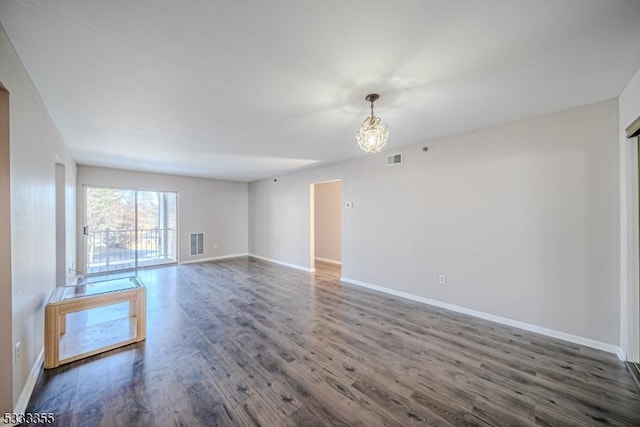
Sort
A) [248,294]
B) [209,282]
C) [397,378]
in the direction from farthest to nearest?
1. [209,282]
2. [248,294]
3. [397,378]

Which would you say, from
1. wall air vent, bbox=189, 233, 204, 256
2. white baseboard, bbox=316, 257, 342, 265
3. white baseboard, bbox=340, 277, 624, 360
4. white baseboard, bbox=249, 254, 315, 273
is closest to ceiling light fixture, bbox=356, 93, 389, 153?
white baseboard, bbox=340, 277, 624, 360

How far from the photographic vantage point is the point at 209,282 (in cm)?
491

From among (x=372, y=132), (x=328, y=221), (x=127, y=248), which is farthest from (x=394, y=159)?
(x=127, y=248)

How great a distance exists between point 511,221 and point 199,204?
7059 mm

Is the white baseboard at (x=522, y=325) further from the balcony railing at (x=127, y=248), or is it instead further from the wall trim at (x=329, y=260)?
the balcony railing at (x=127, y=248)

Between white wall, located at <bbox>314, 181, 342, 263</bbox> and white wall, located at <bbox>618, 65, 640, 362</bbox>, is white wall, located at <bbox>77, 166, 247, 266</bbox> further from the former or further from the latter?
white wall, located at <bbox>618, 65, 640, 362</bbox>

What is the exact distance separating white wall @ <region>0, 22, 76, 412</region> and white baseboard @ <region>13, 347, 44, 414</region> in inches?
2.0

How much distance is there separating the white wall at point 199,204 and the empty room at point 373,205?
139cm

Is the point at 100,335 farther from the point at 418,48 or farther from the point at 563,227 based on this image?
the point at 563,227

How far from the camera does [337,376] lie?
6.79 feet

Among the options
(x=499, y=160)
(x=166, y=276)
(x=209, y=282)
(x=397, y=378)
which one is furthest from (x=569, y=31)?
(x=166, y=276)

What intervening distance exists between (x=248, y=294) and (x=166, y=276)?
95.1 inches

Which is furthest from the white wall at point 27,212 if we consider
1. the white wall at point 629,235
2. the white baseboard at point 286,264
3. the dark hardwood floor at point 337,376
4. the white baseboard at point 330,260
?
the white baseboard at point 330,260

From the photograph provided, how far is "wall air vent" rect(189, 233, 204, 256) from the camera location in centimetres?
689
